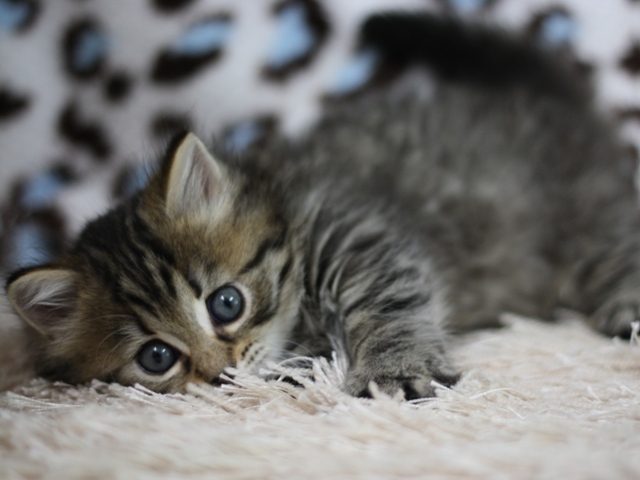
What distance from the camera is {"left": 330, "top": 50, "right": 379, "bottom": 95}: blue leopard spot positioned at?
2.15 meters

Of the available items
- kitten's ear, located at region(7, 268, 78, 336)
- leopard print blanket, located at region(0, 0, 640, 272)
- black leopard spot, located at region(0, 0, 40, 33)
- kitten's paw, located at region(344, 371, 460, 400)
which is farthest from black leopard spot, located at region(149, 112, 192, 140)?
kitten's paw, located at region(344, 371, 460, 400)

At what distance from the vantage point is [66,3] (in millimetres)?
1952

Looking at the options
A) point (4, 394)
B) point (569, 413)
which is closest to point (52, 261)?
point (4, 394)

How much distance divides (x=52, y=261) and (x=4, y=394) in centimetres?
30

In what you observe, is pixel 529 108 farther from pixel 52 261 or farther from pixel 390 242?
pixel 52 261

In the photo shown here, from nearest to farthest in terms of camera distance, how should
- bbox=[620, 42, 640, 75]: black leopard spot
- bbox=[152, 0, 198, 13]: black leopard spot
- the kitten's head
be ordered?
1. the kitten's head
2. bbox=[152, 0, 198, 13]: black leopard spot
3. bbox=[620, 42, 640, 75]: black leopard spot

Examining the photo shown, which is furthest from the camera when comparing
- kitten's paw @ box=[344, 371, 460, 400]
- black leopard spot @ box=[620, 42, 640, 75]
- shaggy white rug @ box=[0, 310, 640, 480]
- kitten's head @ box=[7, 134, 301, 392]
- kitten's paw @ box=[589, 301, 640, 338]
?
black leopard spot @ box=[620, 42, 640, 75]

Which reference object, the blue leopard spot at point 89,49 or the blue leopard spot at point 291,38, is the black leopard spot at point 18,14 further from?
the blue leopard spot at point 291,38

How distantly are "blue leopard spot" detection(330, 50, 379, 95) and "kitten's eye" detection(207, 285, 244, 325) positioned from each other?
3.89 ft

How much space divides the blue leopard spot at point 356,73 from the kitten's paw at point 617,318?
116cm

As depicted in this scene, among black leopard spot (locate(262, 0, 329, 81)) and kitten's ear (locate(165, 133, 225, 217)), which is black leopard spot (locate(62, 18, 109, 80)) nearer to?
black leopard spot (locate(262, 0, 329, 81))

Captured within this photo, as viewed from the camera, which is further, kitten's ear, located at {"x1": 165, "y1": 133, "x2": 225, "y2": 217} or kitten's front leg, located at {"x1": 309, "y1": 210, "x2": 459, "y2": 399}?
kitten's ear, located at {"x1": 165, "y1": 133, "x2": 225, "y2": 217}

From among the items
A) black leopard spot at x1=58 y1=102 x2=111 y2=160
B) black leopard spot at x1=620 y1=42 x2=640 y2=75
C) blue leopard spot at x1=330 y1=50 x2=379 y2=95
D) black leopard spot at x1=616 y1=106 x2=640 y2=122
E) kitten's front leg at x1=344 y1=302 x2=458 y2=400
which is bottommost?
kitten's front leg at x1=344 y1=302 x2=458 y2=400

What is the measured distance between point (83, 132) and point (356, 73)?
3.24ft
